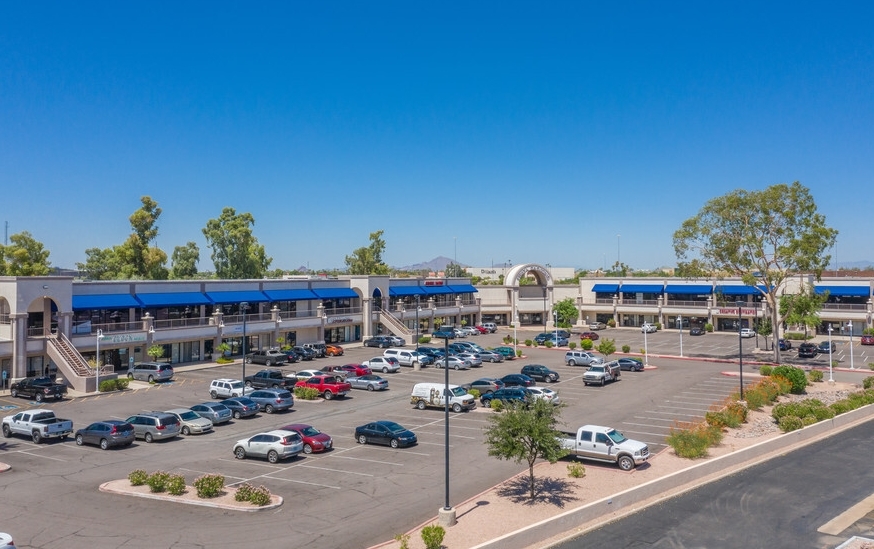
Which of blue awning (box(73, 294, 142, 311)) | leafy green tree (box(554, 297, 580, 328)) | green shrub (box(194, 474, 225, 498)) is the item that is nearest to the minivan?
blue awning (box(73, 294, 142, 311))

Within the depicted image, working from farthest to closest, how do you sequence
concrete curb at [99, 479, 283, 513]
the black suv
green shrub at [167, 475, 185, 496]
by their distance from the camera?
the black suv → green shrub at [167, 475, 185, 496] → concrete curb at [99, 479, 283, 513]

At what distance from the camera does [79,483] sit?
2653 cm

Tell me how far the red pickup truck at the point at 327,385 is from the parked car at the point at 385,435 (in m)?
12.6

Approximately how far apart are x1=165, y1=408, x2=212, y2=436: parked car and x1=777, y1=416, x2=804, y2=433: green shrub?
30126mm

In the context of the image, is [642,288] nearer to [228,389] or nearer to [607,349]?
[607,349]

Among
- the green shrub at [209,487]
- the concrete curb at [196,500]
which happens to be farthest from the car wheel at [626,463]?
the green shrub at [209,487]

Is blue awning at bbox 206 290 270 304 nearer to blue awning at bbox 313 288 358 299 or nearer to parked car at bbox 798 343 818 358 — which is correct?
blue awning at bbox 313 288 358 299

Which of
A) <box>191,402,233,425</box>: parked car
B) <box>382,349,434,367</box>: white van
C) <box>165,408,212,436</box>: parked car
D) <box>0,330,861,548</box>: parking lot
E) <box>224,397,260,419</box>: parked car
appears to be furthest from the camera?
<box>382,349,434,367</box>: white van

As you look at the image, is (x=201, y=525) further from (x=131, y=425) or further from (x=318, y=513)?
(x=131, y=425)

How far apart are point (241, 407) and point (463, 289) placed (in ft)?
190

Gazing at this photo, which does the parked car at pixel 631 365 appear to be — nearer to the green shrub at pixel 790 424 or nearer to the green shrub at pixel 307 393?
the green shrub at pixel 790 424

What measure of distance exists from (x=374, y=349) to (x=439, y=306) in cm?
2059

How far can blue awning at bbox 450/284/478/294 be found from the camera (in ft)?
307

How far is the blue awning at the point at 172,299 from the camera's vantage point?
58406mm
